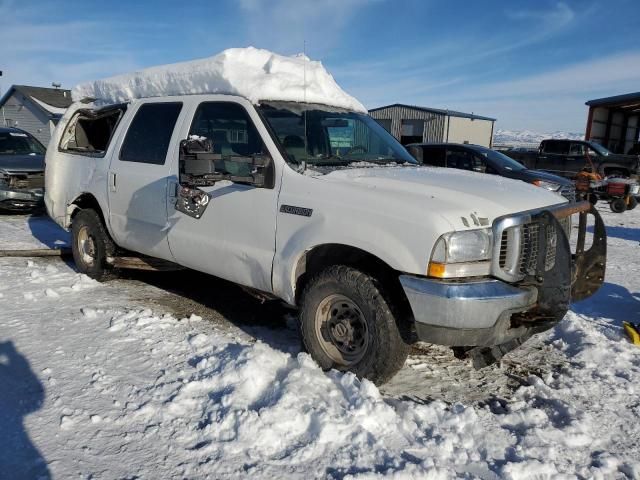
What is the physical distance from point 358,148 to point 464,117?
30.7 m

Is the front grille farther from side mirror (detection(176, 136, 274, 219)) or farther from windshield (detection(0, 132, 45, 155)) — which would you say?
side mirror (detection(176, 136, 274, 219))

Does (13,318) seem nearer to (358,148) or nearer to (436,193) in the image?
(358,148)

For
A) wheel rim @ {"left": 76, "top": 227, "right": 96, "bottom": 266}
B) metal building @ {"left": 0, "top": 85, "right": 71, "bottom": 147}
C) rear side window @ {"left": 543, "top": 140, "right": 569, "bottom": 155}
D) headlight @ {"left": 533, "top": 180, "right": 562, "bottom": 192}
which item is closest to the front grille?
wheel rim @ {"left": 76, "top": 227, "right": 96, "bottom": 266}

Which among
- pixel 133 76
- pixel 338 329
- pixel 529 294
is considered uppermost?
pixel 133 76

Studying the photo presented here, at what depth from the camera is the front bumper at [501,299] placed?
2.98m

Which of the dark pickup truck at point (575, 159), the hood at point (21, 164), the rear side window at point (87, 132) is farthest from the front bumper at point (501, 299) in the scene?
the dark pickup truck at point (575, 159)

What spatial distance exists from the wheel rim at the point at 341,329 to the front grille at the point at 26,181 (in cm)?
870

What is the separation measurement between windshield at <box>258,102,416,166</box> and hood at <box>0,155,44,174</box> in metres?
8.04

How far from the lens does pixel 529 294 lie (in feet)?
10.5

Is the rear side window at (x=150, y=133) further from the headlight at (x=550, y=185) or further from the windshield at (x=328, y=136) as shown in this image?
the headlight at (x=550, y=185)

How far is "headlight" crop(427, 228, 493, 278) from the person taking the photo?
A: 9.73ft

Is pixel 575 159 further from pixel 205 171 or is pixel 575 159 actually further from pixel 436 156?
pixel 205 171

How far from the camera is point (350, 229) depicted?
328 centimetres

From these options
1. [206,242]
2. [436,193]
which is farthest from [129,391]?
[436,193]
